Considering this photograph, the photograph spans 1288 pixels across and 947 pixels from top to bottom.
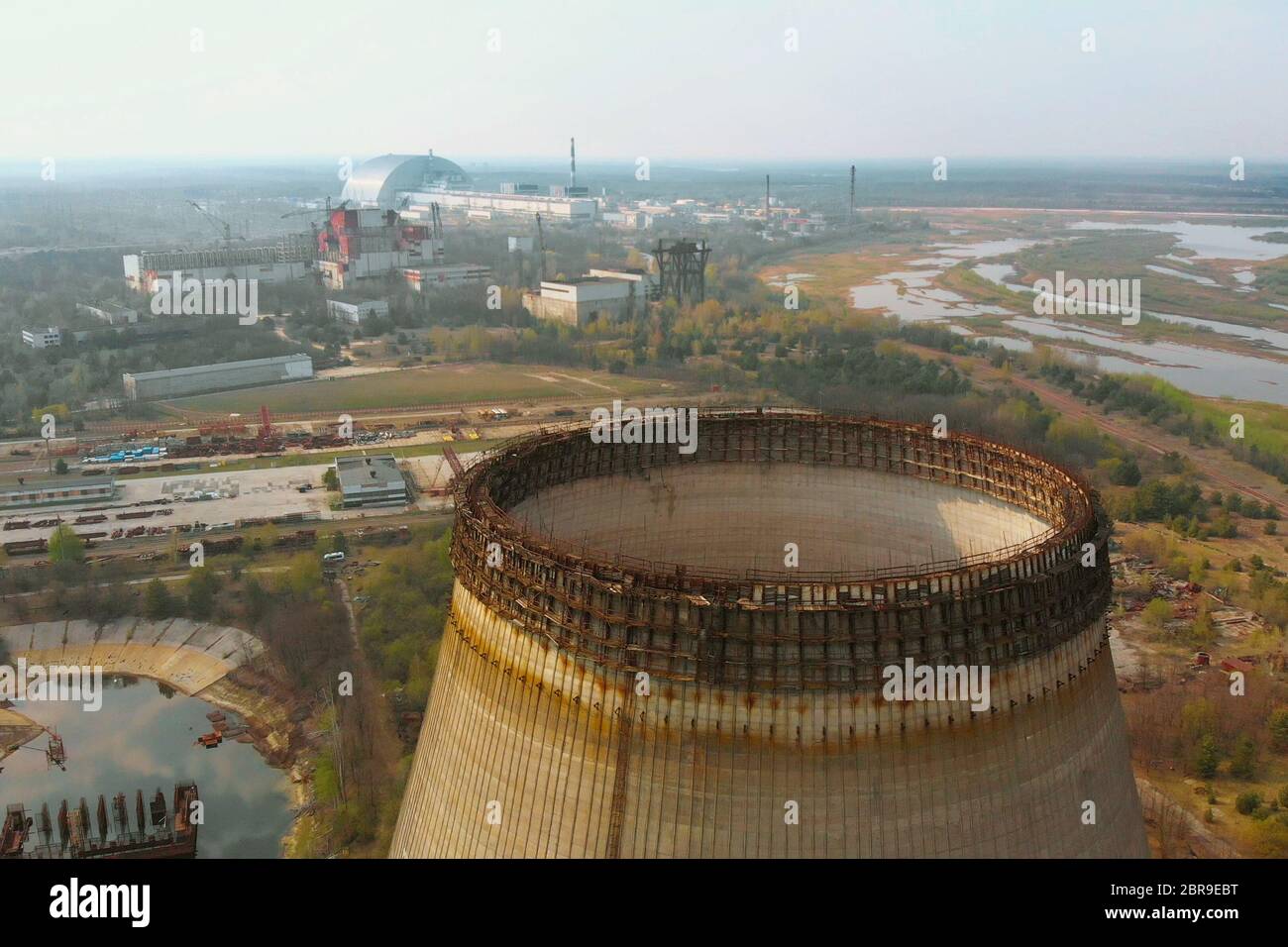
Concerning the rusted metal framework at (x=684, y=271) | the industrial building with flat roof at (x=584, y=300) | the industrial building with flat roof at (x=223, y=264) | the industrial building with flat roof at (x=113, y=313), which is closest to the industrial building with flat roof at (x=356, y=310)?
the industrial building with flat roof at (x=584, y=300)

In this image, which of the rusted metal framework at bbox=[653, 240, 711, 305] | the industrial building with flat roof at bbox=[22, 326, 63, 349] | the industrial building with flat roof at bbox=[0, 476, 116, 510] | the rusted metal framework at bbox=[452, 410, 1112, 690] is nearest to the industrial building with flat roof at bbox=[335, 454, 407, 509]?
the industrial building with flat roof at bbox=[0, 476, 116, 510]

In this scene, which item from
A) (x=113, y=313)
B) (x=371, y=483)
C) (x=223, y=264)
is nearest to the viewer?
(x=371, y=483)

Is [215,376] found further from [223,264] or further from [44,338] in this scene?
[223,264]

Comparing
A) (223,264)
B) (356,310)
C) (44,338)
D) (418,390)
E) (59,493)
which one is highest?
(223,264)

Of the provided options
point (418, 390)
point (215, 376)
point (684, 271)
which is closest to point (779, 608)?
point (418, 390)

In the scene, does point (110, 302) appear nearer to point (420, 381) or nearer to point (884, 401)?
point (420, 381)

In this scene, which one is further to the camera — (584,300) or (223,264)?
(223,264)

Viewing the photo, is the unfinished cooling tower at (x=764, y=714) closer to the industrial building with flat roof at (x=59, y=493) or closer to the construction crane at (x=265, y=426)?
the industrial building with flat roof at (x=59, y=493)

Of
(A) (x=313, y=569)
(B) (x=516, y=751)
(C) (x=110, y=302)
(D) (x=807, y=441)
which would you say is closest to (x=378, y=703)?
(A) (x=313, y=569)
